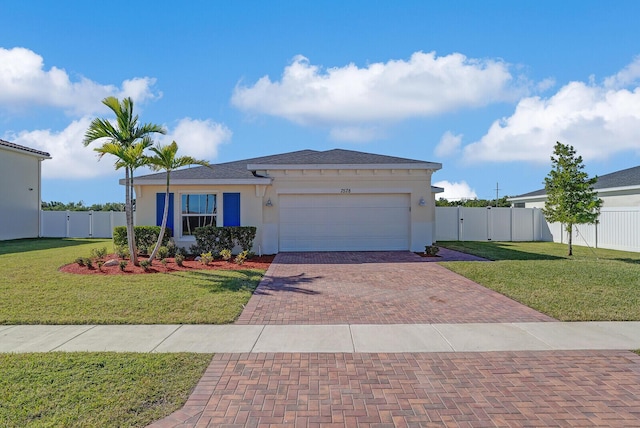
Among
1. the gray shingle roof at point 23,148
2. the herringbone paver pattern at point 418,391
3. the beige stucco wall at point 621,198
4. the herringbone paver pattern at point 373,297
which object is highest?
the gray shingle roof at point 23,148

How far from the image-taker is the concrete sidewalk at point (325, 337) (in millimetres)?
5301

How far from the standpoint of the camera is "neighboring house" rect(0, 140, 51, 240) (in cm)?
2236

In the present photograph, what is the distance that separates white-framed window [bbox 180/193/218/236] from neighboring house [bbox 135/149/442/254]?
37 millimetres

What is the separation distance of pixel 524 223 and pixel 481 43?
48.8ft

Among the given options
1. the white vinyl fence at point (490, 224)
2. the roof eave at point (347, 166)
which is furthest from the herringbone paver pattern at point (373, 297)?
the white vinyl fence at point (490, 224)

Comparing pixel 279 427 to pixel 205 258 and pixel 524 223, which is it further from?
pixel 524 223

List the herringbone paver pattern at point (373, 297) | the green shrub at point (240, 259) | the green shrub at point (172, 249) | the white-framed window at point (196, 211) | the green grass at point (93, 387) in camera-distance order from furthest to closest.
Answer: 1. the white-framed window at point (196, 211)
2. the green shrub at point (172, 249)
3. the green shrub at point (240, 259)
4. the herringbone paver pattern at point (373, 297)
5. the green grass at point (93, 387)

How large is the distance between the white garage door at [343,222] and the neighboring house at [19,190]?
1773 cm

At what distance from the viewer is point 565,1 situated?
36.4 ft

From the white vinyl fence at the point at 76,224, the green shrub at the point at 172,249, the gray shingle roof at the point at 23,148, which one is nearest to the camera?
the green shrub at the point at 172,249

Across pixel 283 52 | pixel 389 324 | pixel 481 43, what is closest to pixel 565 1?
pixel 481 43

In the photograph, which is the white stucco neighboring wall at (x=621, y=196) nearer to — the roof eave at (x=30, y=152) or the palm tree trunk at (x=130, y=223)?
the palm tree trunk at (x=130, y=223)

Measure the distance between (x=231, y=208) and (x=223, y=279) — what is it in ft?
18.8

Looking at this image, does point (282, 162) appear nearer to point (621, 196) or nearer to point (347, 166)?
point (347, 166)
